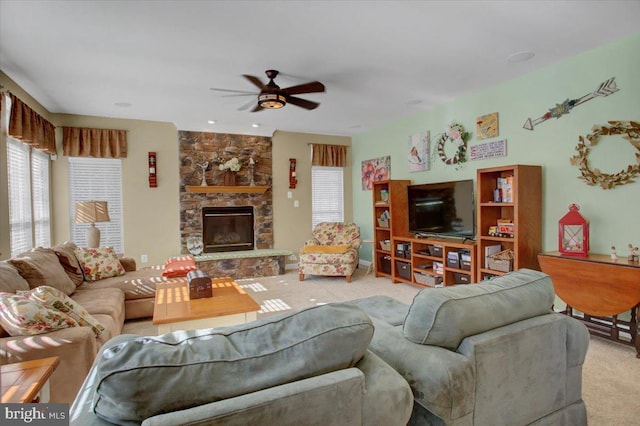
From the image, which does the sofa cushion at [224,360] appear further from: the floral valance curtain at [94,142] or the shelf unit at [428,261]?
the floral valance curtain at [94,142]

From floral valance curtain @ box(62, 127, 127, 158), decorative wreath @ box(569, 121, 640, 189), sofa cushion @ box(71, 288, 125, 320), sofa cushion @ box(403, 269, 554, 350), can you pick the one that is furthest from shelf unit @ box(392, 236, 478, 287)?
floral valance curtain @ box(62, 127, 127, 158)

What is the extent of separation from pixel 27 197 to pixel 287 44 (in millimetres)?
3598

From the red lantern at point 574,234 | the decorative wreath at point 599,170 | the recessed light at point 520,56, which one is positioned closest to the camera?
the decorative wreath at point 599,170

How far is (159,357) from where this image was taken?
2.81ft

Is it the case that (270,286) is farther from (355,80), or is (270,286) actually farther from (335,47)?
(335,47)

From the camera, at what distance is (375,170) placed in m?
6.27

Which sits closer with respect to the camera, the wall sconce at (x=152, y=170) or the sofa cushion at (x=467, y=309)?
the sofa cushion at (x=467, y=309)

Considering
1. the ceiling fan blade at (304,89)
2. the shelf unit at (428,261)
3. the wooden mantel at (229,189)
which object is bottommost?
the shelf unit at (428,261)

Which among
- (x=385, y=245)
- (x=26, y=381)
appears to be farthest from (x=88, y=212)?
(x=385, y=245)

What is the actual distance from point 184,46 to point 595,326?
167 inches

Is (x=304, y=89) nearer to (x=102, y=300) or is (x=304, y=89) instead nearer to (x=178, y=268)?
(x=178, y=268)

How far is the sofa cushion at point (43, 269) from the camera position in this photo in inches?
103

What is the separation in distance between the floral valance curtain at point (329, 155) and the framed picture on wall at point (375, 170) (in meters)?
0.47

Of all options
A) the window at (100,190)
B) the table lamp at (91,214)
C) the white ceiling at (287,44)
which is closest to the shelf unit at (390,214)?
the white ceiling at (287,44)
